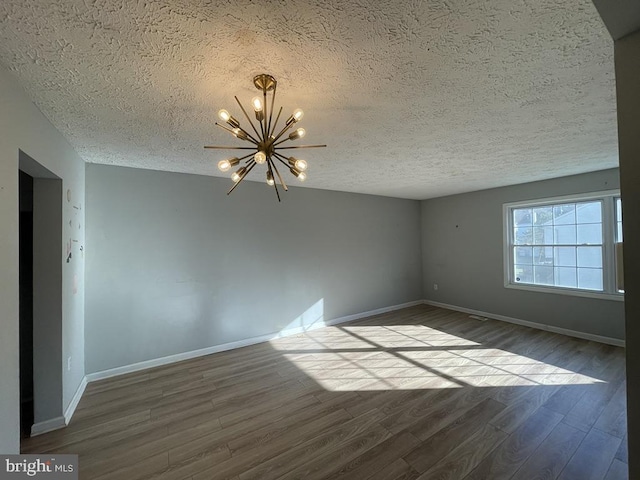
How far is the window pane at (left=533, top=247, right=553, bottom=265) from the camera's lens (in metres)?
4.03

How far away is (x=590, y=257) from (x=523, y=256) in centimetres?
81

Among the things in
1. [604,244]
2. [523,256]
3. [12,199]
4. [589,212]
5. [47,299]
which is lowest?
[47,299]

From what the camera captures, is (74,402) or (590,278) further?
(590,278)

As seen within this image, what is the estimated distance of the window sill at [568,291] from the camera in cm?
333

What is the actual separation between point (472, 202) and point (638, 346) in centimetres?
475

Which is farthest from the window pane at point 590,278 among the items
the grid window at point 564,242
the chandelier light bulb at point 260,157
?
the chandelier light bulb at point 260,157

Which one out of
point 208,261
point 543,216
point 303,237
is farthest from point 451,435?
point 543,216

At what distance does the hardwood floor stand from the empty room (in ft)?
0.07

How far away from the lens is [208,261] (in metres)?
3.42

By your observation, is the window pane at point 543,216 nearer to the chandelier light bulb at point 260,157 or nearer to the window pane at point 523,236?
the window pane at point 523,236

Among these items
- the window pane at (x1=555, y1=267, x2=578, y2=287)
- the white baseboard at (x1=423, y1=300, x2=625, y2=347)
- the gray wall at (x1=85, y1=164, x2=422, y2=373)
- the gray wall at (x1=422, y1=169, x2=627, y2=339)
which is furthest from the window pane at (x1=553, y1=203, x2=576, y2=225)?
the gray wall at (x1=85, y1=164, x2=422, y2=373)

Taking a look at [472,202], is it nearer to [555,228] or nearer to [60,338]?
[555,228]

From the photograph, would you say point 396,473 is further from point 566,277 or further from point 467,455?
point 566,277

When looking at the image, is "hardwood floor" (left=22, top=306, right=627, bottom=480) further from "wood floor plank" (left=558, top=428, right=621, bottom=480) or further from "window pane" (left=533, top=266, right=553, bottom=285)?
"window pane" (left=533, top=266, right=553, bottom=285)
